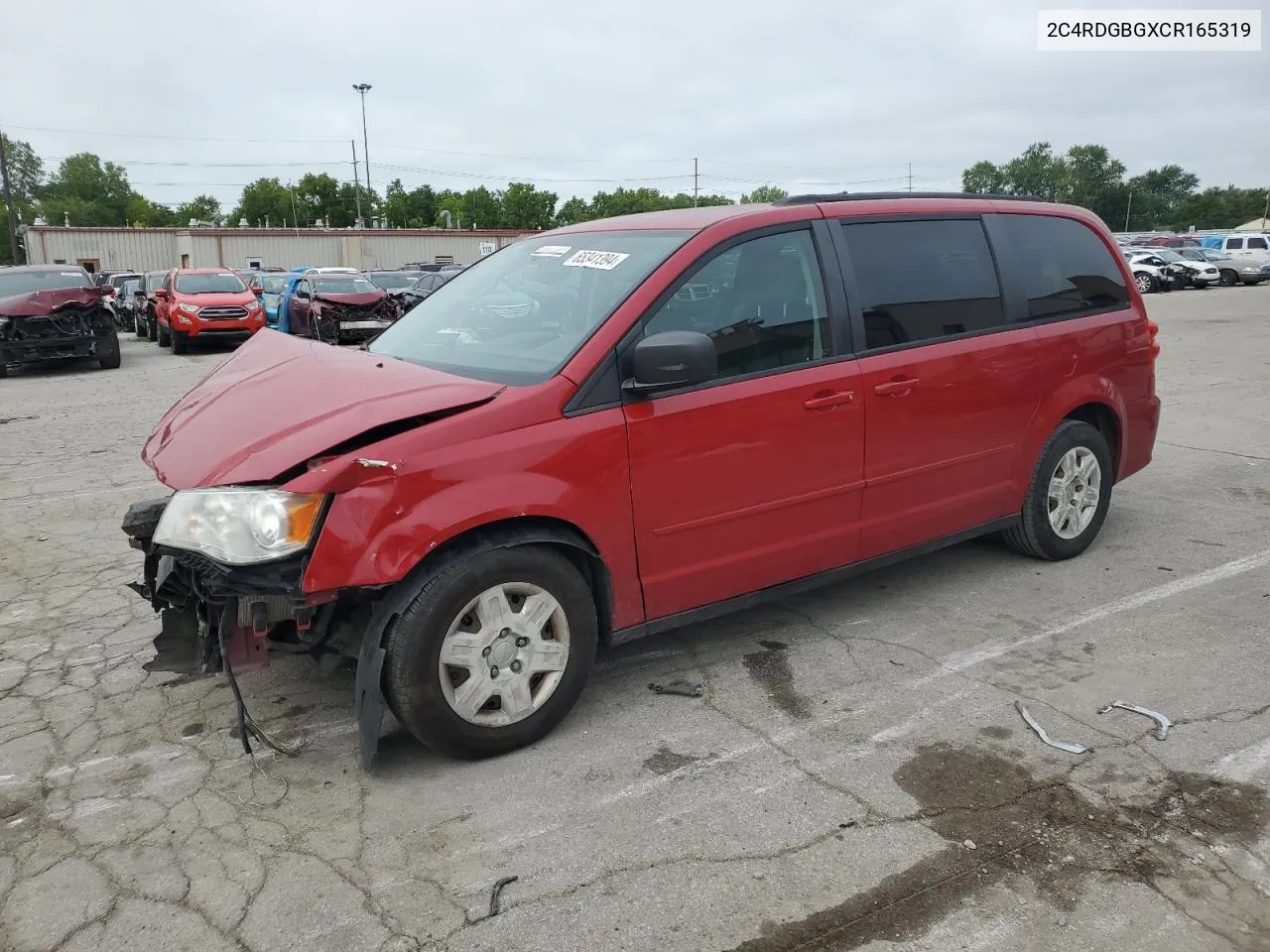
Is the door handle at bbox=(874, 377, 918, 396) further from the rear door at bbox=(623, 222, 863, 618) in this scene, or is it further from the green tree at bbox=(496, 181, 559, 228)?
the green tree at bbox=(496, 181, 559, 228)

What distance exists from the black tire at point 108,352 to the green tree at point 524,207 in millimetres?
74431

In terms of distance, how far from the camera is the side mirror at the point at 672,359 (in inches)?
128

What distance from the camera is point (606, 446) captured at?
332 centimetres

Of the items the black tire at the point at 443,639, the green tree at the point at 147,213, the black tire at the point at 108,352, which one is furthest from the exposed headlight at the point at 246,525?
the green tree at the point at 147,213

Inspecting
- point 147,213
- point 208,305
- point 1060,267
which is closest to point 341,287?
point 208,305

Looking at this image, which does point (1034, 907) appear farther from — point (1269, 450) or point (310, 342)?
point (1269, 450)

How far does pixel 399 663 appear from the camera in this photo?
3.01 metres

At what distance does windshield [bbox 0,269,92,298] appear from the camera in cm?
1516

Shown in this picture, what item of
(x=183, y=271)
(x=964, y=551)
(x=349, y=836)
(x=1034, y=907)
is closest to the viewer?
(x=1034, y=907)

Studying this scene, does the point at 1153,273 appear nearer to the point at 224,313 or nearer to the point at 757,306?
the point at 224,313

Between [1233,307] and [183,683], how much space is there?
26389 millimetres

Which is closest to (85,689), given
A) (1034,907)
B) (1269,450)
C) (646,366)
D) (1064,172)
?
(646,366)

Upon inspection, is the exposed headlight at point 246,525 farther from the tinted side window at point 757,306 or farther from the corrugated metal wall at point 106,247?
the corrugated metal wall at point 106,247

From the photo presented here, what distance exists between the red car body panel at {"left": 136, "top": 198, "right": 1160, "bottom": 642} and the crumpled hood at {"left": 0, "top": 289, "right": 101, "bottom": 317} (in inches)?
500
